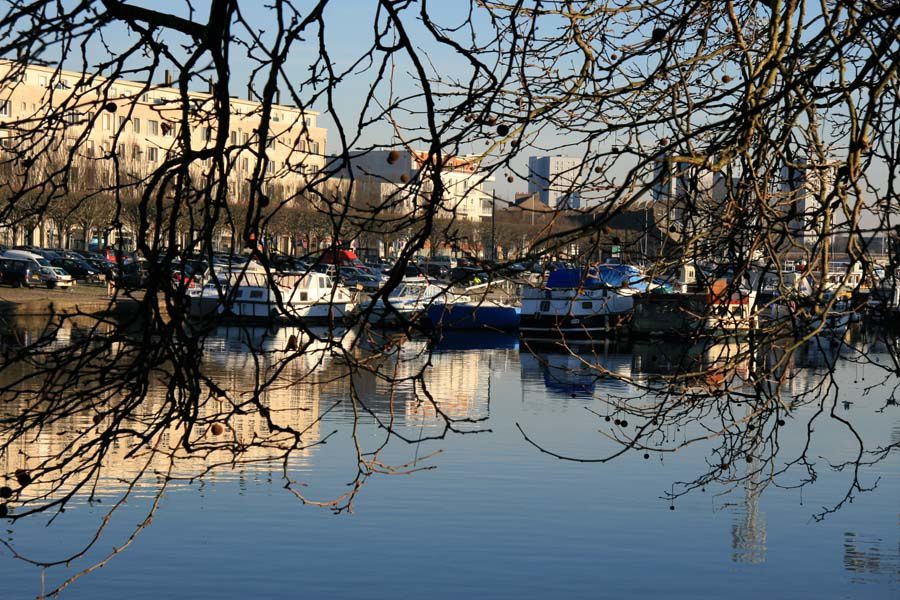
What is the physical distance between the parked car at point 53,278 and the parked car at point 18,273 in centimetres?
25

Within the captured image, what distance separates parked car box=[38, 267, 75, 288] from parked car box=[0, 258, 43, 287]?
9.8 inches

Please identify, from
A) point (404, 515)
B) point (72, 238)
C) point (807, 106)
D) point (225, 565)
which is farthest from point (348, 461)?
point (72, 238)

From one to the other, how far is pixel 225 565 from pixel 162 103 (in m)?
7.93

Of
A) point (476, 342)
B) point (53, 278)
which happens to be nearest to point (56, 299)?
point (53, 278)

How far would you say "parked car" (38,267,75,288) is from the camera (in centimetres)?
4844

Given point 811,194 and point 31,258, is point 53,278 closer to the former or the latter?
point 31,258

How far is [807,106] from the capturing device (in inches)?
272

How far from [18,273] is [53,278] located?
1198mm

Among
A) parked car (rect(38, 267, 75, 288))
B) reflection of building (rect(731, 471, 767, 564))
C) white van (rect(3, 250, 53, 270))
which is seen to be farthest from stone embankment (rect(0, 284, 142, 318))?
reflection of building (rect(731, 471, 767, 564))

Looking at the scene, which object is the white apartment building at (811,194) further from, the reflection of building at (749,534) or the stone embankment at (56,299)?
the stone embankment at (56,299)

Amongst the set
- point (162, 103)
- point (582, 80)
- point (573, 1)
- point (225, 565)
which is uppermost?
point (573, 1)

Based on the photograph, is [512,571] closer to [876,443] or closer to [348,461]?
[348,461]

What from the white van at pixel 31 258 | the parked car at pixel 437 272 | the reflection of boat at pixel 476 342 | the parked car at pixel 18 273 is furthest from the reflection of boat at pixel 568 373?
the white van at pixel 31 258

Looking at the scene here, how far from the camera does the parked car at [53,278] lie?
48.4 meters
